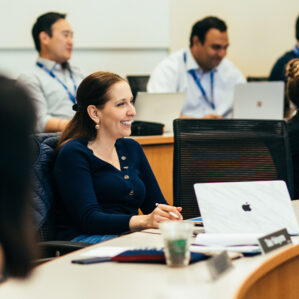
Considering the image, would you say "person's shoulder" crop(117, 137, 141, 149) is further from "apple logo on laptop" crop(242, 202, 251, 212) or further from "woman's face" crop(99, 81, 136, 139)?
"apple logo on laptop" crop(242, 202, 251, 212)

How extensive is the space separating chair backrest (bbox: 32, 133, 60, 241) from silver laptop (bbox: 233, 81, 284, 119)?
2253mm

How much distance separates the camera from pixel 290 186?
2.26m

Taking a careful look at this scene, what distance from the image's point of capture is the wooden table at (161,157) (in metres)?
3.41

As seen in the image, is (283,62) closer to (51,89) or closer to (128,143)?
(51,89)

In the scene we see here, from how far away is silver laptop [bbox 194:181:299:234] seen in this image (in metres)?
1.53

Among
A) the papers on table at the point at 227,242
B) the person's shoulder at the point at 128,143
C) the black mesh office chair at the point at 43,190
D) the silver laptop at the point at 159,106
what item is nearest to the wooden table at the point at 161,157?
the silver laptop at the point at 159,106

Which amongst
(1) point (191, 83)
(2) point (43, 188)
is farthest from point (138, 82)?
(2) point (43, 188)

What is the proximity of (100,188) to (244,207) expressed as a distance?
0.66 metres

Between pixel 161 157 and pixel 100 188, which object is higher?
pixel 100 188

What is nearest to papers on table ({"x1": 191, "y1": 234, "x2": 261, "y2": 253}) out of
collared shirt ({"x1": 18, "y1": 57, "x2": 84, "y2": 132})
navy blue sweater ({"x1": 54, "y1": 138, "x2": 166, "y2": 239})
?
navy blue sweater ({"x1": 54, "y1": 138, "x2": 166, "y2": 239})

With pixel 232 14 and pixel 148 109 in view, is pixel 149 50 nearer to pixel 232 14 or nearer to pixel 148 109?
pixel 232 14

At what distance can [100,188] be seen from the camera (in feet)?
6.77

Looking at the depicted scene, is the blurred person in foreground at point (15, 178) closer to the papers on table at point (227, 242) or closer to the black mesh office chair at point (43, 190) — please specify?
the papers on table at point (227, 242)

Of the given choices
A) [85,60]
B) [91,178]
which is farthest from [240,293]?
[85,60]
